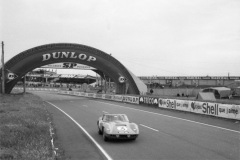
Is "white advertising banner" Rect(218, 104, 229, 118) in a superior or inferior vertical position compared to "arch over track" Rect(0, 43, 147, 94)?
inferior

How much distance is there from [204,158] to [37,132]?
7.88m

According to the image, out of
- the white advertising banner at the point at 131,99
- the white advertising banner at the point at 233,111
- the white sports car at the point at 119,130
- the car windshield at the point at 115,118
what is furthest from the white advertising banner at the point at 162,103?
the white sports car at the point at 119,130

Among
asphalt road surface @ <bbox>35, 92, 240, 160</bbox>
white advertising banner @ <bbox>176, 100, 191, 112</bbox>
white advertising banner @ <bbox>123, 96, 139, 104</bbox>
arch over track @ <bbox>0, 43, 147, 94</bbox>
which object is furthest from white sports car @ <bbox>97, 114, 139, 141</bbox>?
arch over track @ <bbox>0, 43, 147, 94</bbox>

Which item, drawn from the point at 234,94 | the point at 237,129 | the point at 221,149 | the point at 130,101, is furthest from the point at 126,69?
the point at 221,149

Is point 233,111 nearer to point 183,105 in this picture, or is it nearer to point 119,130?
point 183,105

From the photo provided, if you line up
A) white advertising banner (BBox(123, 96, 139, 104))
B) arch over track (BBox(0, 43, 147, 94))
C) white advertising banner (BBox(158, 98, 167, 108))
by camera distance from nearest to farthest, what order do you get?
white advertising banner (BBox(158, 98, 167, 108)), white advertising banner (BBox(123, 96, 139, 104)), arch over track (BBox(0, 43, 147, 94))

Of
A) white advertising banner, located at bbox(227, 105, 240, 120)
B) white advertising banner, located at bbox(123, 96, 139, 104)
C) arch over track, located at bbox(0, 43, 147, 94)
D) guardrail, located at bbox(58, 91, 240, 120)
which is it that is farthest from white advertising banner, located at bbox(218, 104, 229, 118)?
arch over track, located at bbox(0, 43, 147, 94)

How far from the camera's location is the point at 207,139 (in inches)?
547

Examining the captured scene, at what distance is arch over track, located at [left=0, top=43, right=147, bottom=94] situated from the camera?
164 feet

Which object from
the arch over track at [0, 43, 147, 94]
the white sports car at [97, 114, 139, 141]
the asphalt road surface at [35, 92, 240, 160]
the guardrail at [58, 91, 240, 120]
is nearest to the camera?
the asphalt road surface at [35, 92, 240, 160]

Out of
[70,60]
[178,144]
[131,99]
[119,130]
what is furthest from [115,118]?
[70,60]

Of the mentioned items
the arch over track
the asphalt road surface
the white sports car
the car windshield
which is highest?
the arch over track

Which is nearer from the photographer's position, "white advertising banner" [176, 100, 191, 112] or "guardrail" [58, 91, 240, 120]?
"guardrail" [58, 91, 240, 120]

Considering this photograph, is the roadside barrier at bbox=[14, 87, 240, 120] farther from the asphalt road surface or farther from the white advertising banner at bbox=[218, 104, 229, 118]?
the asphalt road surface
